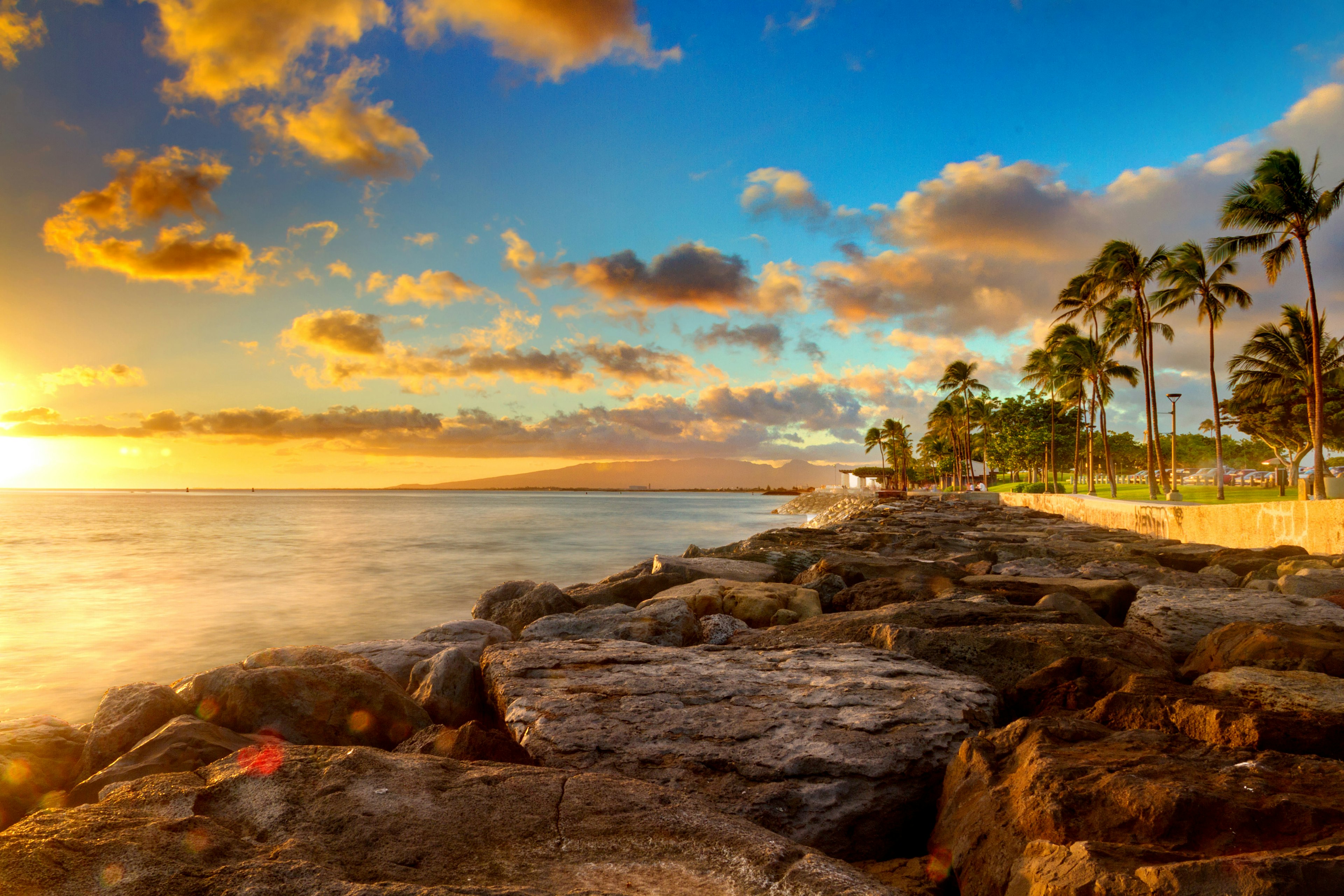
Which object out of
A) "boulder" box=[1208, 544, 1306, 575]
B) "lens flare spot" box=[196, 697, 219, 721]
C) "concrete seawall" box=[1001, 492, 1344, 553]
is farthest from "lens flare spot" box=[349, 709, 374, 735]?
"concrete seawall" box=[1001, 492, 1344, 553]

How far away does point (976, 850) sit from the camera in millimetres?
2746

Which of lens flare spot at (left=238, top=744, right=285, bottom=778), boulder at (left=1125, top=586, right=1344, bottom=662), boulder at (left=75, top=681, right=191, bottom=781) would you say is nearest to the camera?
lens flare spot at (left=238, top=744, right=285, bottom=778)

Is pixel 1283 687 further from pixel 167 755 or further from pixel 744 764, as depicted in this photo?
pixel 167 755

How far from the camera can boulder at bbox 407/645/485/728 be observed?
5168mm

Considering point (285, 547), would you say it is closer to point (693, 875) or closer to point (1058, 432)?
point (693, 875)

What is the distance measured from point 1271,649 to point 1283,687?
2.98ft

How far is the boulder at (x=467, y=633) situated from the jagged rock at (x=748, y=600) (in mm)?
1689

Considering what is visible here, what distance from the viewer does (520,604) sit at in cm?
984

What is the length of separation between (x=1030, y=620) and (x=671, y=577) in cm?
610

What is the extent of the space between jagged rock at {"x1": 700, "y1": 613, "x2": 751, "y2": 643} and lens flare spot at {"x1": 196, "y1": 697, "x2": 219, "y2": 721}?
424 centimetres

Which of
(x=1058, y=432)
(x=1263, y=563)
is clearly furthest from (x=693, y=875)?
(x=1058, y=432)

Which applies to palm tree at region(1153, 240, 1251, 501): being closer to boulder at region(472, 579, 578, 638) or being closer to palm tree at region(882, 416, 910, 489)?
boulder at region(472, 579, 578, 638)

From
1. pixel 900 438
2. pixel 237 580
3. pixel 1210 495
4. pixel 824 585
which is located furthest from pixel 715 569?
pixel 900 438

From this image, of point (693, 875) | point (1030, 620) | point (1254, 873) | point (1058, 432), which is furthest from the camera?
point (1058, 432)
